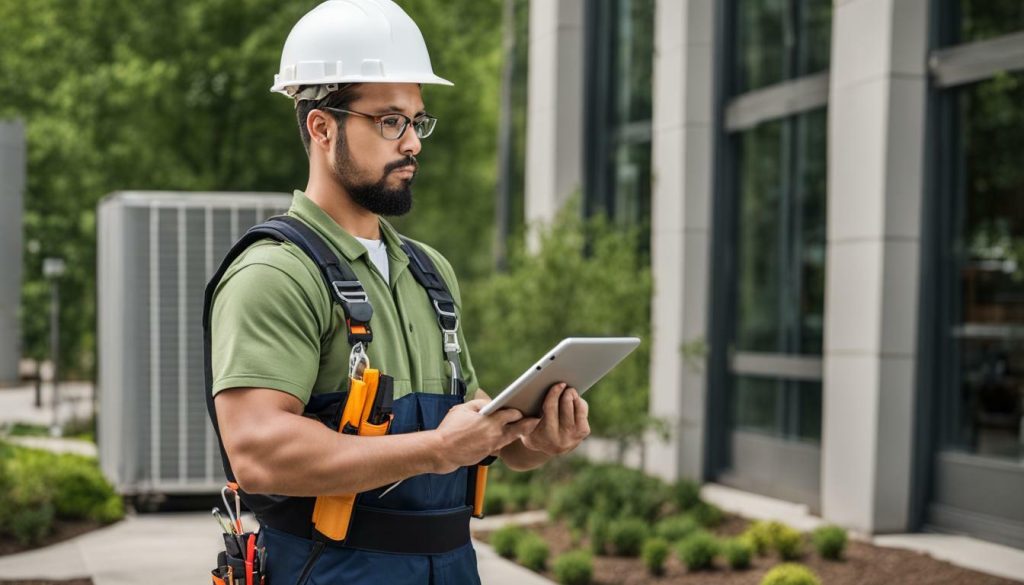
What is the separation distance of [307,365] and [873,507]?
7.66 metres

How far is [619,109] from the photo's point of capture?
48.7 ft

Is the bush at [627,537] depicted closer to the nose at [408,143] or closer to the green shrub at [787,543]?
the green shrub at [787,543]

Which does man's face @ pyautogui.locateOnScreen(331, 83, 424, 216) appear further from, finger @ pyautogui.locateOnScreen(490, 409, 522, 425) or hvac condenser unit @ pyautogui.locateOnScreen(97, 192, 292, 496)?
hvac condenser unit @ pyautogui.locateOnScreen(97, 192, 292, 496)

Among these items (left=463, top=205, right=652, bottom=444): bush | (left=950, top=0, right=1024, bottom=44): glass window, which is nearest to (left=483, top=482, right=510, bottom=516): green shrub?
(left=463, top=205, right=652, bottom=444): bush

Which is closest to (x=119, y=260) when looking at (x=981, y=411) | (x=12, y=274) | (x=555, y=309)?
(x=12, y=274)

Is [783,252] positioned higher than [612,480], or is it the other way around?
[783,252]

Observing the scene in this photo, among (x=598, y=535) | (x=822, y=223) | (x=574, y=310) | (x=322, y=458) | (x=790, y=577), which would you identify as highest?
(x=822, y=223)

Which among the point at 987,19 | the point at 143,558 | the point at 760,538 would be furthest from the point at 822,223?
the point at 143,558

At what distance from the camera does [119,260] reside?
1089 centimetres

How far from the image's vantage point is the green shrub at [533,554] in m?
8.88

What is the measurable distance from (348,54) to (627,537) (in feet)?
22.5

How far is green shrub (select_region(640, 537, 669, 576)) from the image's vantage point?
8625 millimetres

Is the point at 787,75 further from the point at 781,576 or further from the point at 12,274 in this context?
the point at 12,274

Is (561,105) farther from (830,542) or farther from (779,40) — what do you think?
(830,542)
